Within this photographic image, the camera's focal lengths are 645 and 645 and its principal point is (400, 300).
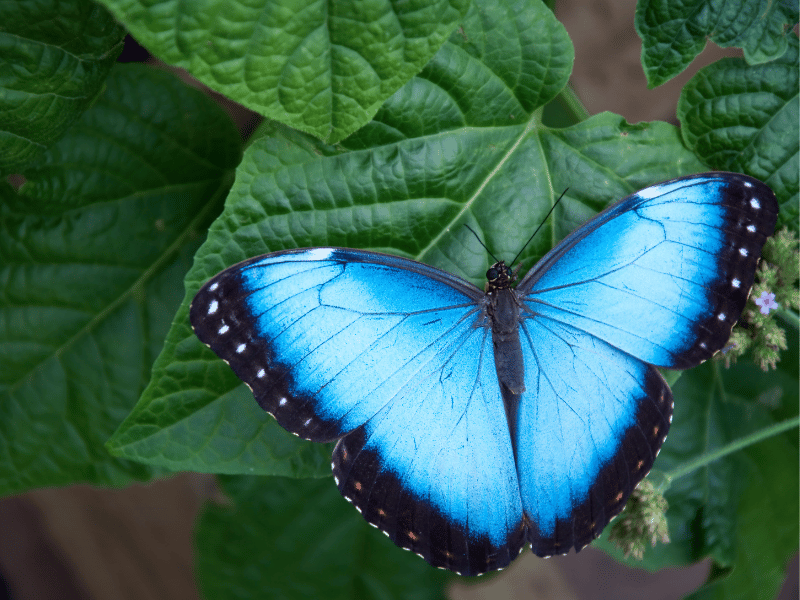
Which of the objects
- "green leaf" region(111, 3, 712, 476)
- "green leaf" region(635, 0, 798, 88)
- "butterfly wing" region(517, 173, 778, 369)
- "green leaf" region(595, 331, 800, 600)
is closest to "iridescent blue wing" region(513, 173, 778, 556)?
"butterfly wing" region(517, 173, 778, 369)

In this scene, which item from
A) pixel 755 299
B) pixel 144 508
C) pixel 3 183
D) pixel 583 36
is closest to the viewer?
pixel 755 299

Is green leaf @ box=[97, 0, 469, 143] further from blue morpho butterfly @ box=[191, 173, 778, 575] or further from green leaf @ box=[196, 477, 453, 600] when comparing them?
green leaf @ box=[196, 477, 453, 600]

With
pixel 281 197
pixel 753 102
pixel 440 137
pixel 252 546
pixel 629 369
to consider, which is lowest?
pixel 252 546

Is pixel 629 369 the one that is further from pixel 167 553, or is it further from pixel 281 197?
pixel 167 553

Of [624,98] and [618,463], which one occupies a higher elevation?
[624,98]

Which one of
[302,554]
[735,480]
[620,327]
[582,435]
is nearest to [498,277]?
[620,327]

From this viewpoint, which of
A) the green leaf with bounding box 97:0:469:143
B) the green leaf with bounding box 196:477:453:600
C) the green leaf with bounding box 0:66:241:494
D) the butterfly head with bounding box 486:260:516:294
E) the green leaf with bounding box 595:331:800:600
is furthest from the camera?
the green leaf with bounding box 196:477:453:600

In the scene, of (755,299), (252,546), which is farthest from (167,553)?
(755,299)

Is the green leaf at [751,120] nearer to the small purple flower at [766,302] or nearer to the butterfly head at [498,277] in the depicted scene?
the small purple flower at [766,302]

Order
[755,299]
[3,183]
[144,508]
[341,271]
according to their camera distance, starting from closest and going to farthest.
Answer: [341,271] < [755,299] < [3,183] < [144,508]
